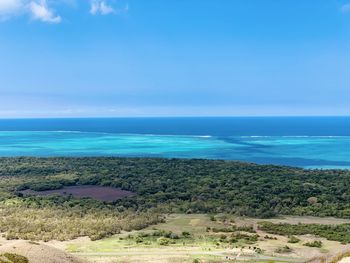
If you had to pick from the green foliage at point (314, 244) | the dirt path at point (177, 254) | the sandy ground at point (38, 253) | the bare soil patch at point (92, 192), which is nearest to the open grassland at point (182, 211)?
the dirt path at point (177, 254)

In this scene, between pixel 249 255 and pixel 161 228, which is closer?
pixel 249 255

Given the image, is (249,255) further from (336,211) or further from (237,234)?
(336,211)

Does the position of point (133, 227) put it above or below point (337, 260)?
below

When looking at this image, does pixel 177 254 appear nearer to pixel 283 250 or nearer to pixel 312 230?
pixel 283 250

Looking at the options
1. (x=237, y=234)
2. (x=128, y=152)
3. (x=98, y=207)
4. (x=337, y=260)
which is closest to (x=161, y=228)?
(x=237, y=234)

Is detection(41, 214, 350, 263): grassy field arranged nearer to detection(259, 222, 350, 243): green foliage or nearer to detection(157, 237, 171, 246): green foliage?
detection(157, 237, 171, 246): green foliage

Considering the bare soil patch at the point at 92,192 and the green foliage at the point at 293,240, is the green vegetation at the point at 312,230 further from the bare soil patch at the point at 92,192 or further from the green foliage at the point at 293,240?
the bare soil patch at the point at 92,192

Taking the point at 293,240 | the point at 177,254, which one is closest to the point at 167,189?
the point at 293,240
